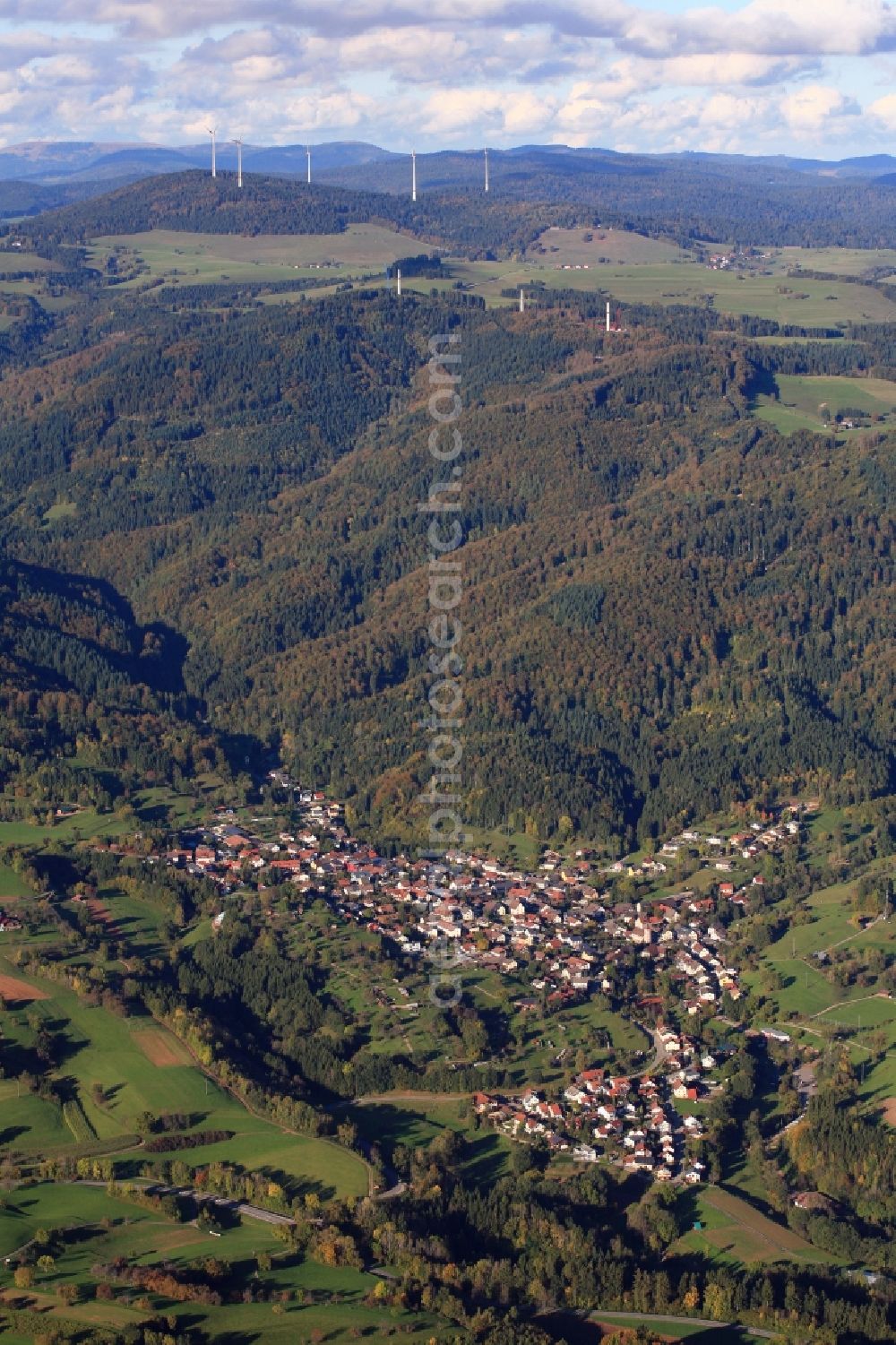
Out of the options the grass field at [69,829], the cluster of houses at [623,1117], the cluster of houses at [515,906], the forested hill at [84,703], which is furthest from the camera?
the forested hill at [84,703]

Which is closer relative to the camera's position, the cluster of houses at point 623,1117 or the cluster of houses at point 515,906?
the cluster of houses at point 623,1117

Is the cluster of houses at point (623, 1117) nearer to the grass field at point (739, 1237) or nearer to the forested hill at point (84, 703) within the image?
the grass field at point (739, 1237)

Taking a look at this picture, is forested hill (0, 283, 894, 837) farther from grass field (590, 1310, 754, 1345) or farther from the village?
grass field (590, 1310, 754, 1345)

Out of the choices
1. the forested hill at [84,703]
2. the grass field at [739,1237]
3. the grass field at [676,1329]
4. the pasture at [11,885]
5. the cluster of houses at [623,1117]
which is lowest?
the grass field at [676,1329]

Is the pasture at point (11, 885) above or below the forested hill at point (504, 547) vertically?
below

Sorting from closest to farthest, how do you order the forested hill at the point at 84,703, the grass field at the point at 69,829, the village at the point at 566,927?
the village at the point at 566,927, the grass field at the point at 69,829, the forested hill at the point at 84,703

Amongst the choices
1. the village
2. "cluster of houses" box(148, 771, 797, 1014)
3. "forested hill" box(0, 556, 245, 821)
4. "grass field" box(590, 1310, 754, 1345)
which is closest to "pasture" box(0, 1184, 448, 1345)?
"grass field" box(590, 1310, 754, 1345)

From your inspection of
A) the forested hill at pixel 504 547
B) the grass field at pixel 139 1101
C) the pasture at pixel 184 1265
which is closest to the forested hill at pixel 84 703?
the forested hill at pixel 504 547
